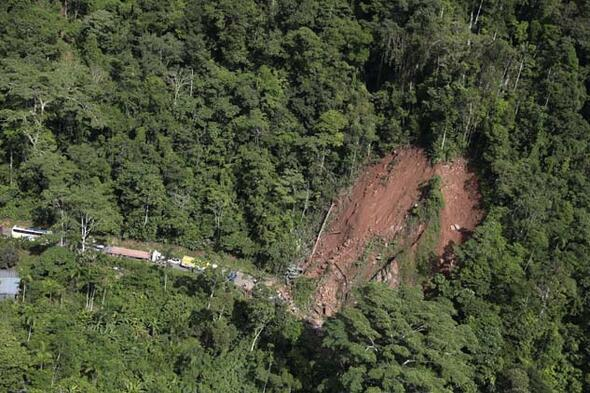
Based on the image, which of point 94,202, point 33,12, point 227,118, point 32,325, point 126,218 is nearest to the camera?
point 32,325

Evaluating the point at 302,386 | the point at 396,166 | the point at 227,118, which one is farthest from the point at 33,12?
the point at 302,386

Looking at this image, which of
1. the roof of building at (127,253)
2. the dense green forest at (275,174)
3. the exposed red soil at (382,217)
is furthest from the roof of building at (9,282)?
the exposed red soil at (382,217)

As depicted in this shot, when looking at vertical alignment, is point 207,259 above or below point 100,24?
below

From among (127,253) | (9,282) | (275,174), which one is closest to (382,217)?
(275,174)

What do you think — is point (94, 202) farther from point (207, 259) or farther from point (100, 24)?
point (100, 24)

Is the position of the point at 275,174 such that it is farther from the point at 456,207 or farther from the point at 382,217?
the point at 456,207

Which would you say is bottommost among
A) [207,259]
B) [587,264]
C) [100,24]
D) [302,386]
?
[302,386]
